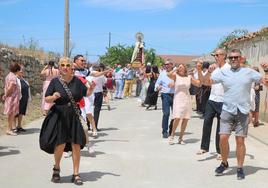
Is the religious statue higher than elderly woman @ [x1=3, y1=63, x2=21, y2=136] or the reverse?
higher

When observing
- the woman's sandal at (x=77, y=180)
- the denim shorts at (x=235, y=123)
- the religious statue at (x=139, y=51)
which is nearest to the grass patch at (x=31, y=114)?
the woman's sandal at (x=77, y=180)

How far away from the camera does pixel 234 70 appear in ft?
26.0

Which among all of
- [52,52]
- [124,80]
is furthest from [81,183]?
[52,52]

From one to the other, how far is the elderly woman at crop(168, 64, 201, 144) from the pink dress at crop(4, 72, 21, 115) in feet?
11.8

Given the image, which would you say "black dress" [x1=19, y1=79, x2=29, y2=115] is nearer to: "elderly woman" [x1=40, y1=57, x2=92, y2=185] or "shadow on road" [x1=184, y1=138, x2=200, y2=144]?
"shadow on road" [x1=184, y1=138, x2=200, y2=144]

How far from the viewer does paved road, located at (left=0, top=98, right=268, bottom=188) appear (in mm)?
7520

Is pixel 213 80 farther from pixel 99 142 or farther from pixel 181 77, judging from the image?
pixel 99 142

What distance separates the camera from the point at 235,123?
26.2 feet

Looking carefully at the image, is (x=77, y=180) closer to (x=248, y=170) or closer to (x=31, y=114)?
(x=248, y=170)

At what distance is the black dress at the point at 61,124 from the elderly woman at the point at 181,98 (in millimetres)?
3987

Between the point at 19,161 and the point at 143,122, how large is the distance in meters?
6.80

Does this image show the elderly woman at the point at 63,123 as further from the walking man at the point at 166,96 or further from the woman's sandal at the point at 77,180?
the walking man at the point at 166,96

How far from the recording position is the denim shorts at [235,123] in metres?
7.88

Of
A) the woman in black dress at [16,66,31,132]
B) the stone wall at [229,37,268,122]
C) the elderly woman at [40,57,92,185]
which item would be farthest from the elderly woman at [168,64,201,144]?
the stone wall at [229,37,268,122]
